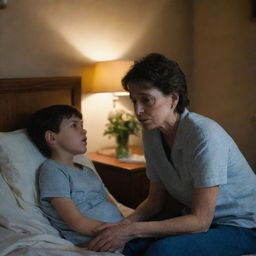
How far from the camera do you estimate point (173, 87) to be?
146 cm

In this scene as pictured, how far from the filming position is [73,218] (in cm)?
145

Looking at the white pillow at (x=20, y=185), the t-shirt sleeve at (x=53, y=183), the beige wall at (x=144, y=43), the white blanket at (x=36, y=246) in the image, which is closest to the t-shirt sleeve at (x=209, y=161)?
the white blanket at (x=36, y=246)

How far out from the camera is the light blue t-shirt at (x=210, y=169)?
1340 mm

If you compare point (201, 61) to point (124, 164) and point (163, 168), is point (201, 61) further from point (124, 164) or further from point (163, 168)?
Answer: point (163, 168)

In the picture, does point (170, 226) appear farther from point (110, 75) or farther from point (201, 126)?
point (110, 75)

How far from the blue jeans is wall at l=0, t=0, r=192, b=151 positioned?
4.36 feet

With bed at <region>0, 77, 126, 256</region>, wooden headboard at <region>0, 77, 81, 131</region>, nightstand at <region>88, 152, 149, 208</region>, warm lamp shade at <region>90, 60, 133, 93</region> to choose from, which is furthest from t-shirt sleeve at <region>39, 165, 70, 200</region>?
warm lamp shade at <region>90, 60, 133, 93</region>

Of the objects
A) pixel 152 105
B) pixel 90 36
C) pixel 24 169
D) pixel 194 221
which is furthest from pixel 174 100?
pixel 90 36

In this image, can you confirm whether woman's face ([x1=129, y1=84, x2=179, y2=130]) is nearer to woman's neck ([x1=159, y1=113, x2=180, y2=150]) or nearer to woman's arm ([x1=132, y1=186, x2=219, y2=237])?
woman's neck ([x1=159, y1=113, x2=180, y2=150])

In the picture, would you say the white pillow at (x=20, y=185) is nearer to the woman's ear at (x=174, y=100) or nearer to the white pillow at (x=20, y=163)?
the white pillow at (x=20, y=163)

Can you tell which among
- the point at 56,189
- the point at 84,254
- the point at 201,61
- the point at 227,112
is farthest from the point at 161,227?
the point at 201,61

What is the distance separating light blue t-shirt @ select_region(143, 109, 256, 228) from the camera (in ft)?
4.40

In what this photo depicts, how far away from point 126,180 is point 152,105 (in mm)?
996

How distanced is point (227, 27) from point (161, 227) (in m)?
1.91
